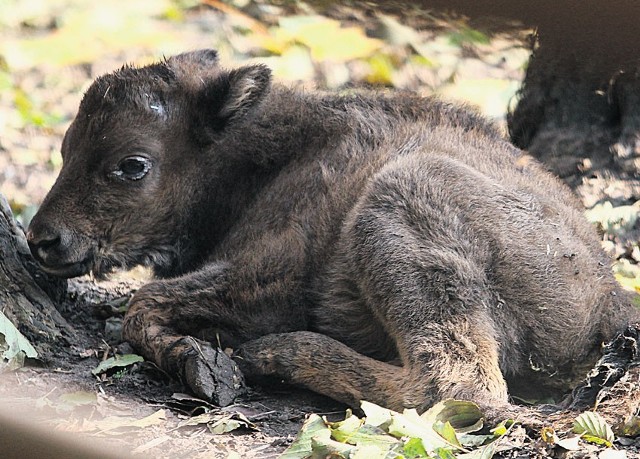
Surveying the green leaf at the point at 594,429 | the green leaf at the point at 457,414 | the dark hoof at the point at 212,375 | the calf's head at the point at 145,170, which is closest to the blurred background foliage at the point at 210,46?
the calf's head at the point at 145,170

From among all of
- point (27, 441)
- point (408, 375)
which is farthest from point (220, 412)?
point (27, 441)

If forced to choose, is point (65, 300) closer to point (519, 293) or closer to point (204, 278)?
point (204, 278)

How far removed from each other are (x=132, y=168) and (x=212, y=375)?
181 cm

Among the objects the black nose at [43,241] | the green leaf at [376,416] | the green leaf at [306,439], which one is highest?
the green leaf at [376,416]

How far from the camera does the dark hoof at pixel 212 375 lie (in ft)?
18.5

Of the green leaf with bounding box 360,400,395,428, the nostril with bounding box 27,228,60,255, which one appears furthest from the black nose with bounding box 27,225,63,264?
the green leaf with bounding box 360,400,395,428

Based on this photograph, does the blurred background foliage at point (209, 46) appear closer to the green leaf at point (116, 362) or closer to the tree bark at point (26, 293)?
the tree bark at point (26, 293)

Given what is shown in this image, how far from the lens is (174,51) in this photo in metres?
10.7

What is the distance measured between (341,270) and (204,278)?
94cm

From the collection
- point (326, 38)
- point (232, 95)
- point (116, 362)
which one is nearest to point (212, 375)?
point (116, 362)

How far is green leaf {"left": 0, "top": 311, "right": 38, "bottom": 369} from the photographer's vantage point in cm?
535

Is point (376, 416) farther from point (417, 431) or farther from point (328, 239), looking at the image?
point (328, 239)

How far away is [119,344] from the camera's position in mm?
6570

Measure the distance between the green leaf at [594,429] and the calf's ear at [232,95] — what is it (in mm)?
3315
